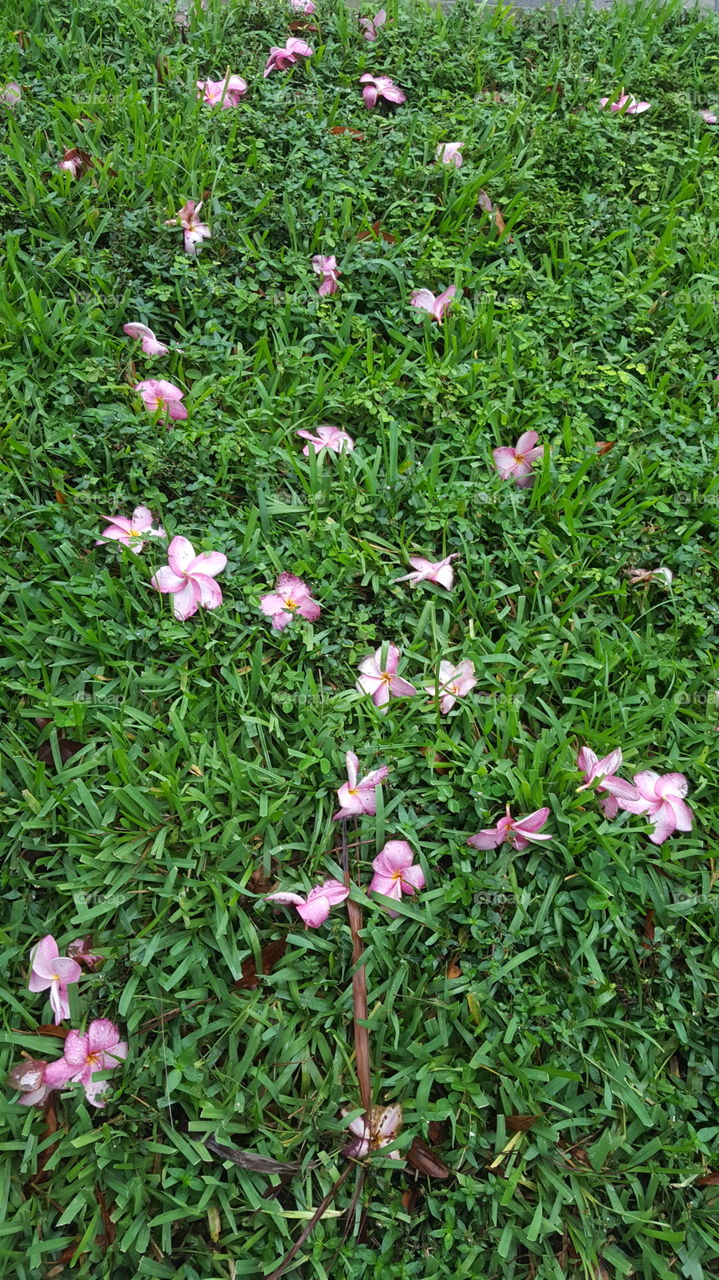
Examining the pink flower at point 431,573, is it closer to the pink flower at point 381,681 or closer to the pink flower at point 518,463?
the pink flower at point 381,681

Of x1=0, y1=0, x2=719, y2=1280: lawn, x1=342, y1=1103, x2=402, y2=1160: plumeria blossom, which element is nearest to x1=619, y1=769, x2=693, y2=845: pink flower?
x1=0, y1=0, x2=719, y2=1280: lawn

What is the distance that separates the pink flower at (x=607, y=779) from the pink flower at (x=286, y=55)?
2.32 metres

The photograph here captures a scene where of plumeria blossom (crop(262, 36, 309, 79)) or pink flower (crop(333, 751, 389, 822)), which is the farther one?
plumeria blossom (crop(262, 36, 309, 79))

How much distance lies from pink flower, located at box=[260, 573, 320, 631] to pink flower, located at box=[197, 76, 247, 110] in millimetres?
1621

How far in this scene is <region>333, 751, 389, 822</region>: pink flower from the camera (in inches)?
75.0

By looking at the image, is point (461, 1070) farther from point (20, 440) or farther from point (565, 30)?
point (565, 30)

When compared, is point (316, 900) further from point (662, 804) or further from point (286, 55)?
point (286, 55)

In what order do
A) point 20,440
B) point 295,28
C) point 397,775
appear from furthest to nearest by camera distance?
point 295,28, point 20,440, point 397,775

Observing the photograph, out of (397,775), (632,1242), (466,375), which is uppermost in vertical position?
(466,375)

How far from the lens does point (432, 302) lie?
2.54m

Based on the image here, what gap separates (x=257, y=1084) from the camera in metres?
1.70

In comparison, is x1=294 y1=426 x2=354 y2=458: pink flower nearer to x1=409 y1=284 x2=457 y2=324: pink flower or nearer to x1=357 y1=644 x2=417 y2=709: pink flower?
x1=409 y1=284 x2=457 y2=324: pink flower

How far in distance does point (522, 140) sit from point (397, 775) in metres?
2.02

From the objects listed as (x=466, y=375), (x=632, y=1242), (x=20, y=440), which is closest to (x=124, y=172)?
(x=20, y=440)
